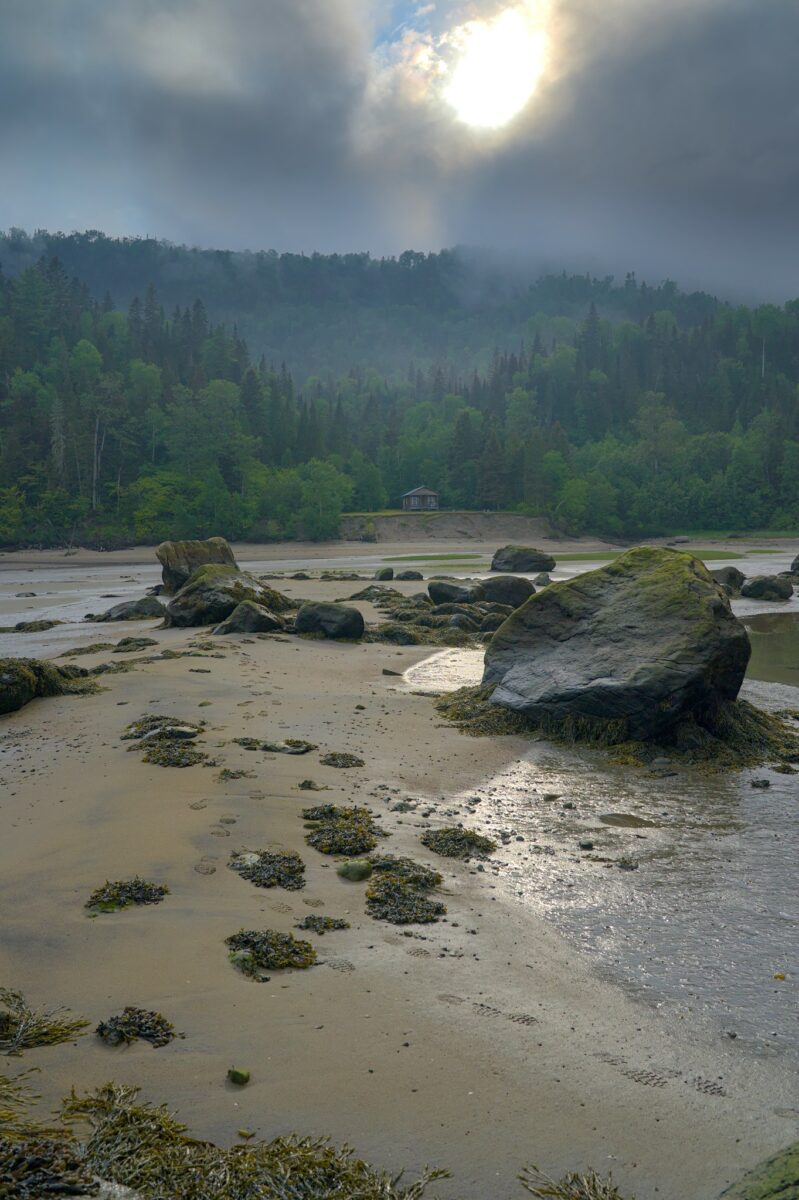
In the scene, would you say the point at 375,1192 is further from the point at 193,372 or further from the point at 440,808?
the point at 193,372

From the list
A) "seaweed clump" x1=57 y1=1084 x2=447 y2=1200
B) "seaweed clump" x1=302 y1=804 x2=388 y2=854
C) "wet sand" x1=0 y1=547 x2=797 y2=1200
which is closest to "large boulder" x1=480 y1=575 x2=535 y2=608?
"wet sand" x1=0 y1=547 x2=797 y2=1200

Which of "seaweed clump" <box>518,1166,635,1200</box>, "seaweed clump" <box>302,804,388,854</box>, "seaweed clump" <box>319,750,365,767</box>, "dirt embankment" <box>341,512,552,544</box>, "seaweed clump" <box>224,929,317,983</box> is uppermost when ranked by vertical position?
"seaweed clump" <box>518,1166,635,1200</box>

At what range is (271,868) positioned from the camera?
6695 millimetres

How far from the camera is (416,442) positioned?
414ft

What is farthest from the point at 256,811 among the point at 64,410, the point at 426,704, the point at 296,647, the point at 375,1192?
the point at 64,410

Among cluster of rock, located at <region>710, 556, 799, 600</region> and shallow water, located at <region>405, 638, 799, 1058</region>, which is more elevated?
shallow water, located at <region>405, 638, 799, 1058</region>

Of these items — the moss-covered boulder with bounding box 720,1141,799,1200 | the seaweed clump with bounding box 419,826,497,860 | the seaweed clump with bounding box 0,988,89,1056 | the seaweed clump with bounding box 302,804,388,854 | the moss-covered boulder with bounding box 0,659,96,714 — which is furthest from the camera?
the moss-covered boulder with bounding box 0,659,96,714

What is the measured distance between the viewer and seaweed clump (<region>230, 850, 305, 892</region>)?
21.2 feet

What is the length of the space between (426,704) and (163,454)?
92.1 m

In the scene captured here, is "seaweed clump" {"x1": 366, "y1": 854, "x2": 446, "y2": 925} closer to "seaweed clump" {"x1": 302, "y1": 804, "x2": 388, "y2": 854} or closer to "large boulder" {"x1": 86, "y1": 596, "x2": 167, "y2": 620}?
"seaweed clump" {"x1": 302, "y1": 804, "x2": 388, "y2": 854}

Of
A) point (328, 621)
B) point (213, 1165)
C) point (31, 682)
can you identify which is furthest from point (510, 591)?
point (213, 1165)

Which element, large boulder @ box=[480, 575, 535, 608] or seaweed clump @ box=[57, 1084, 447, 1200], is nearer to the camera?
seaweed clump @ box=[57, 1084, 447, 1200]

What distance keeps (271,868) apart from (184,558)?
27.9m

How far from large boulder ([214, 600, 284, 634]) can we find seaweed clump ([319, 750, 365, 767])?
9.82 metres
